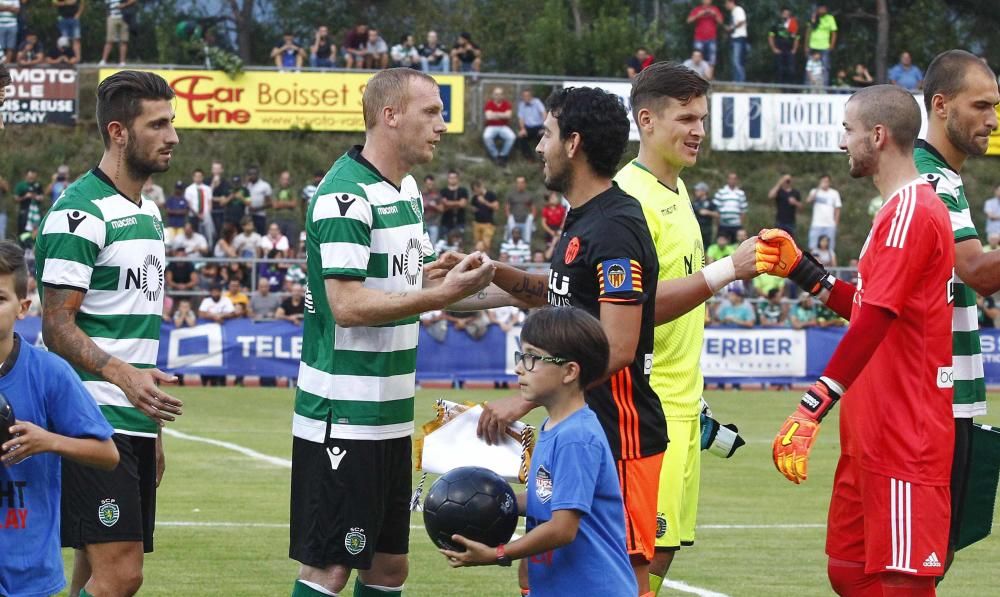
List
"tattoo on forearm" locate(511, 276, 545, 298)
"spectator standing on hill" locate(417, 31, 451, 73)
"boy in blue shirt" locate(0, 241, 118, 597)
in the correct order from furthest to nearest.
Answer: "spectator standing on hill" locate(417, 31, 451, 73)
"tattoo on forearm" locate(511, 276, 545, 298)
"boy in blue shirt" locate(0, 241, 118, 597)

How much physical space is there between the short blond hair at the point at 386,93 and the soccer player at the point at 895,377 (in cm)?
188

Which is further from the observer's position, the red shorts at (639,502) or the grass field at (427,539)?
the grass field at (427,539)

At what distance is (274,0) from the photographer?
5528 cm

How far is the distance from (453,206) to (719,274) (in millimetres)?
26135

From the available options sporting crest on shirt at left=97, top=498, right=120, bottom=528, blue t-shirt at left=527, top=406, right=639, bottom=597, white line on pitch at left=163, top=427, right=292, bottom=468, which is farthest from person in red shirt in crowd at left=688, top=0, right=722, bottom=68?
blue t-shirt at left=527, top=406, right=639, bottom=597

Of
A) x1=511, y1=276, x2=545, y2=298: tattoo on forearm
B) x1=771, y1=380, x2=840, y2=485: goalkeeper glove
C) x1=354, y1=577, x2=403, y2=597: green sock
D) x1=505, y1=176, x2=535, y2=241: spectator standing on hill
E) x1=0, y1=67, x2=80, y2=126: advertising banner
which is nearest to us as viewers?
Result: x1=771, y1=380, x2=840, y2=485: goalkeeper glove

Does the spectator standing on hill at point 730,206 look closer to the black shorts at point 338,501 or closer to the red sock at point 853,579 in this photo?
the red sock at point 853,579

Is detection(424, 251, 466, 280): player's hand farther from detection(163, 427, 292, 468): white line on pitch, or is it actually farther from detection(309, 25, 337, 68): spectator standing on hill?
detection(309, 25, 337, 68): spectator standing on hill

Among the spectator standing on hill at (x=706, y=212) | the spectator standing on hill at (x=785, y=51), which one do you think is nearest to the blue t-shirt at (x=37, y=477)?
the spectator standing on hill at (x=706, y=212)

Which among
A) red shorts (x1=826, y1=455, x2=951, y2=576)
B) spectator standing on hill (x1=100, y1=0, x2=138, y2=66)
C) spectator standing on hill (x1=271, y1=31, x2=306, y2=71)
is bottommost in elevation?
red shorts (x1=826, y1=455, x2=951, y2=576)

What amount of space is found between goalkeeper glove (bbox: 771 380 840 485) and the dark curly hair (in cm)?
122

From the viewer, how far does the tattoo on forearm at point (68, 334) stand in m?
6.44

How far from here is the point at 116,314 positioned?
6758 mm

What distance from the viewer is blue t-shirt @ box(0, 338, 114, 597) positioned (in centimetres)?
545
